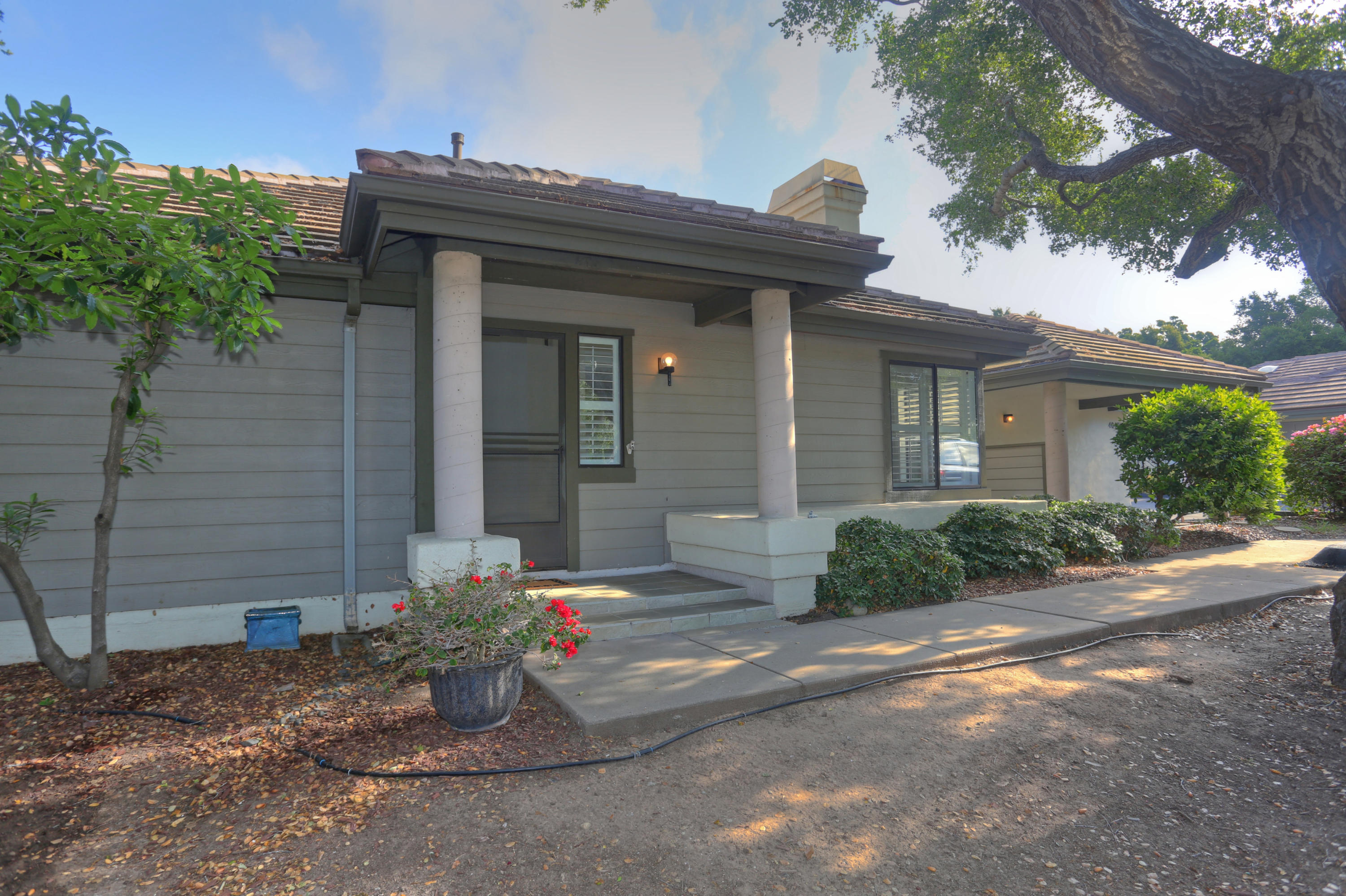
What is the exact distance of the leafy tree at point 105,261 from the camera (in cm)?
311

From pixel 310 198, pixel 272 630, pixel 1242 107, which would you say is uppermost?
pixel 310 198

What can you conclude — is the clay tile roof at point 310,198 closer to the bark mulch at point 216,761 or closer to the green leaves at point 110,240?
the green leaves at point 110,240

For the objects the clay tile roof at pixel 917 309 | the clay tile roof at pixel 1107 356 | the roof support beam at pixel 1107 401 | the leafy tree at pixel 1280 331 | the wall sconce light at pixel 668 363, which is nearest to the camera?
the wall sconce light at pixel 668 363

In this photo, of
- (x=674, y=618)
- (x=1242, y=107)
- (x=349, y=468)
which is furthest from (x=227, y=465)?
(x=1242, y=107)

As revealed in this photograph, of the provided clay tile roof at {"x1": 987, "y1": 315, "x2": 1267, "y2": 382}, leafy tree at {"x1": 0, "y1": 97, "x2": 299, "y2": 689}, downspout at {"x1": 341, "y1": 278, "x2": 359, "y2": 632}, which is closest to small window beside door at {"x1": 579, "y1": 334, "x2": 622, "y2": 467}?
downspout at {"x1": 341, "y1": 278, "x2": 359, "y2": 632}

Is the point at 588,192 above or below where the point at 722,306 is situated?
above

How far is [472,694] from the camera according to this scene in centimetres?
324

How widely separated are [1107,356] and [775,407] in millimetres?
8101

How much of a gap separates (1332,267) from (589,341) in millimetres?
5283

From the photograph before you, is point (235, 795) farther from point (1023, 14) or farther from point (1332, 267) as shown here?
point (1023, 14)

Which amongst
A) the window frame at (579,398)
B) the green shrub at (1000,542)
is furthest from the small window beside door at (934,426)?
the window frame at (579,398)

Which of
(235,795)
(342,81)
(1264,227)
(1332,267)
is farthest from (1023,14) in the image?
(235,795)

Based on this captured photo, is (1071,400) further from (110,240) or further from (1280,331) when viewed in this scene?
(1280,331)

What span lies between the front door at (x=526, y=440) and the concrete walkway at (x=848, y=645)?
5.92 feet
